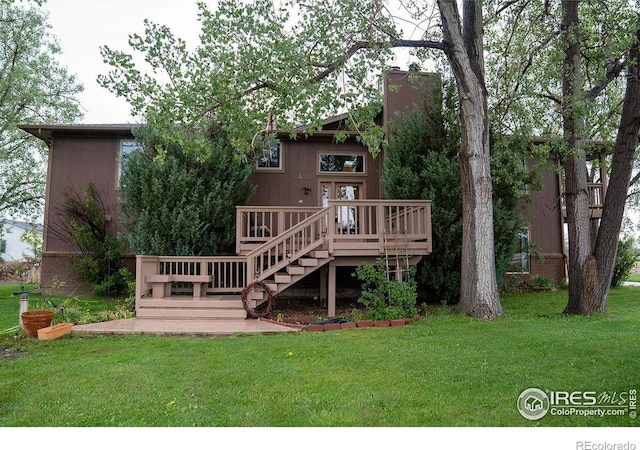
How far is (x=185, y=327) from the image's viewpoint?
612 cm

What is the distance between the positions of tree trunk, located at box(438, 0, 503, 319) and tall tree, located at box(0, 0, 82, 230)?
14.3 meters

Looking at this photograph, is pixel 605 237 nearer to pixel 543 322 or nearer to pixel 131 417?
pixel 543 322

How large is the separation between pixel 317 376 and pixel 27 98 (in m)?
16.3

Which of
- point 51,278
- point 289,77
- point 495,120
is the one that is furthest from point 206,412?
point 51,278

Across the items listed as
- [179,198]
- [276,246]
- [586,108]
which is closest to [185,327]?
[276,246]

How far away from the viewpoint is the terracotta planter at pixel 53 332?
5.47 m

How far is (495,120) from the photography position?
8367mm

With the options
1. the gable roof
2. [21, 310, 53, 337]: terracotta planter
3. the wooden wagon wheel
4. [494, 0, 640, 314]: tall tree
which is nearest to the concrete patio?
the wooden wagon wheel

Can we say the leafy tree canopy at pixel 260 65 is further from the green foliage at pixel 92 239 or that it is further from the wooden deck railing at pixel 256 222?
the green foliage at pixel 92 239

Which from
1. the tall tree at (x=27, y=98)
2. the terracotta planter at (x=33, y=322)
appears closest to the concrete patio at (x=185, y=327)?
the terracotta planter at (x=33, y=322)

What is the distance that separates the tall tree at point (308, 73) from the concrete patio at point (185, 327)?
2962 millimetres

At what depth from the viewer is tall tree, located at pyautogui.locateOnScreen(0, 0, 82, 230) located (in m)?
14.4

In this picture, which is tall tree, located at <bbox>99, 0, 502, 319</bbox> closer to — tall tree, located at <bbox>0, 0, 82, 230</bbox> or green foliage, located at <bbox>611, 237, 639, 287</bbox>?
green foliage, located at <bbox>611, 237, 639, 287</bbox>

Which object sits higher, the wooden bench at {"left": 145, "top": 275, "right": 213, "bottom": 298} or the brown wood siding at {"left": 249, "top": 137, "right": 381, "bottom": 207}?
the brown wood siding at {"left": 249, "top": 137, "right": 381, "bottom": 207}
